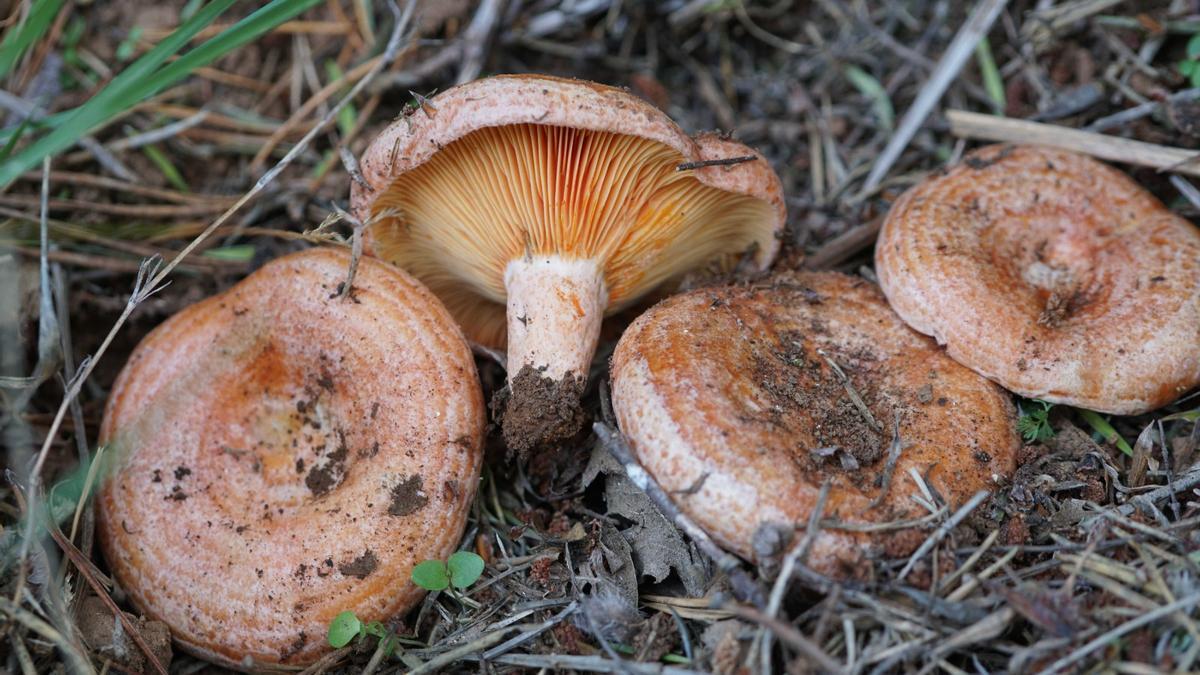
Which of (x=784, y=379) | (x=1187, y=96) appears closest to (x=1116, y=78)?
(x=1187, y=96)

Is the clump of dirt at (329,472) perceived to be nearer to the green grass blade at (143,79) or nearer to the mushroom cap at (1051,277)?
the green grass blade at (143,79)

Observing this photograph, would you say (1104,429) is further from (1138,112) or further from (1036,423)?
(1138,112)

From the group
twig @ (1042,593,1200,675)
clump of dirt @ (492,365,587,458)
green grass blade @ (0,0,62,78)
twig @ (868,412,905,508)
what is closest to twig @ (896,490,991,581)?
twig @ (868,412,905,508)

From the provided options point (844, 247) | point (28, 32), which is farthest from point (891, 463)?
point (28, 32)

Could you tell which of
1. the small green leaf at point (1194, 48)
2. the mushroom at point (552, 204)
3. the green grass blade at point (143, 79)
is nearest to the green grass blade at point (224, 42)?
the green grass blade at point (143, 79)

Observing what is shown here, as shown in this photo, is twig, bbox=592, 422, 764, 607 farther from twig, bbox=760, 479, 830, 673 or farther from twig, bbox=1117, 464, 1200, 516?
twig, bbox=1117, 464, 1200, 516

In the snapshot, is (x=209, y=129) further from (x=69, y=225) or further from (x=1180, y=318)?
(x=1180, y=318)
